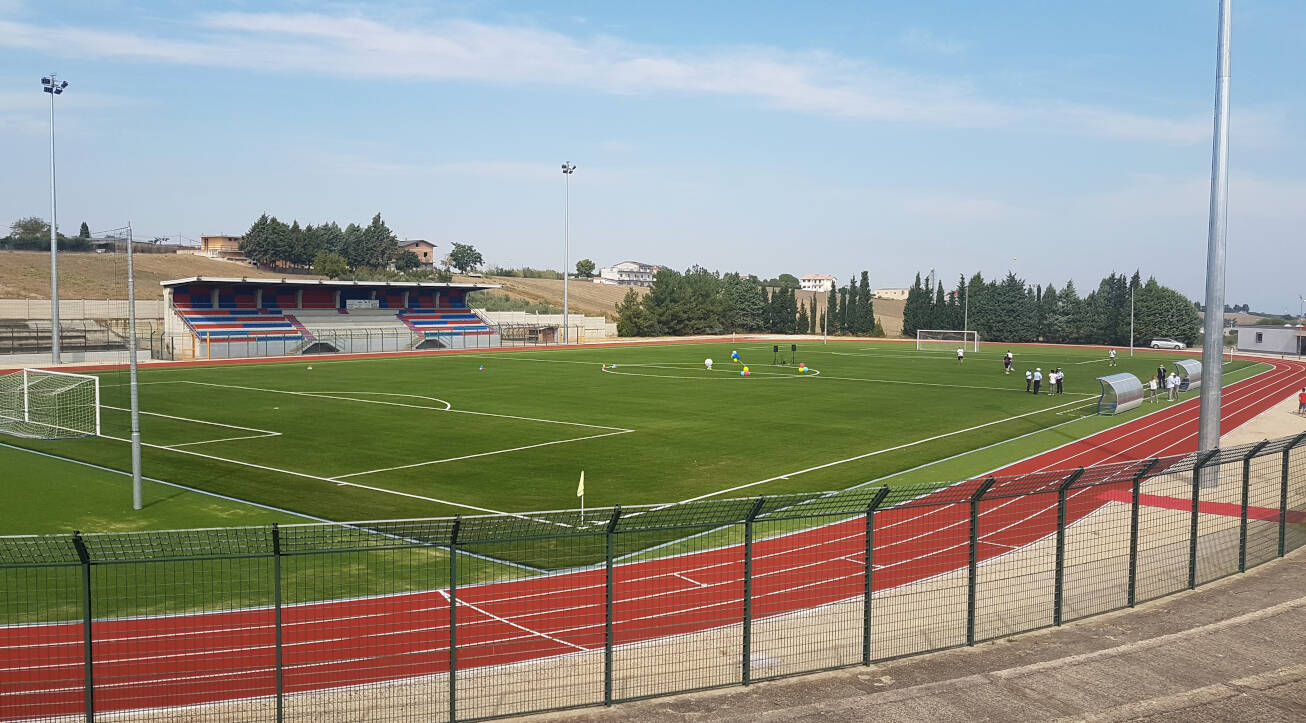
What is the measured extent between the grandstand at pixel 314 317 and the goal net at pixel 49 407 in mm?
36156

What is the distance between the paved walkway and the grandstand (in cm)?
6843

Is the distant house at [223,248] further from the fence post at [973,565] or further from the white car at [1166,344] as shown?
the fence post at [973,565]

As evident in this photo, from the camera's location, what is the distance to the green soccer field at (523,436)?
22.0m

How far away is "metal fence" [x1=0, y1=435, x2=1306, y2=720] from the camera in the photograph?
395 inches

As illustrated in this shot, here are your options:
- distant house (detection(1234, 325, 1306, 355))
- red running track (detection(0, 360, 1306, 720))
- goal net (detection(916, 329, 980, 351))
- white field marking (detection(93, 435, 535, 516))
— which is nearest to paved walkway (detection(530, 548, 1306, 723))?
red running track (detection(0, 360, 1306, 720))

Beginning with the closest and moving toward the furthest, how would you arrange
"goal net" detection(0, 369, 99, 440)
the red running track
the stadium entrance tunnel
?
the red running track, "goal net" detection(0, 369, 99, 440), the stadium entrance tunnel

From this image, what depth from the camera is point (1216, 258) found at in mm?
20484

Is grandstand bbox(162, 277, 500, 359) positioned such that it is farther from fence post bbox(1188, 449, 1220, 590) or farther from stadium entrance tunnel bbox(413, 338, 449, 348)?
fence post bbox(1188, 449, 1220, 590)

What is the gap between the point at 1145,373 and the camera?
63.8 metres

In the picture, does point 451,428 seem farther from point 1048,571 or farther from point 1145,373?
point 1145,373

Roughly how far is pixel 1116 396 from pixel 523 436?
2390cm

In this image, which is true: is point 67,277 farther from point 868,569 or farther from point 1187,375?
point 868,569

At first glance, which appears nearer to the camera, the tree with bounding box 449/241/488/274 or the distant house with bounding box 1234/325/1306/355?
the distant house with bounding box 1234/325/1306/355

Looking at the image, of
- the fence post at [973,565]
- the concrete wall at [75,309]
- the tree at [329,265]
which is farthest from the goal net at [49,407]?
the tree at [329,265]
